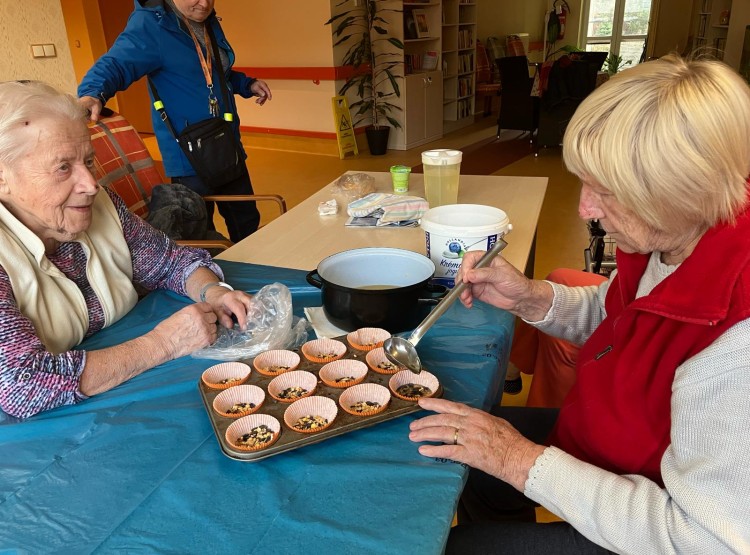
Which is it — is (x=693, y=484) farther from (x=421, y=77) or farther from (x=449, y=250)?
(x=421, y=77)

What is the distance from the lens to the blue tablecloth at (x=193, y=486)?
0.74 meters

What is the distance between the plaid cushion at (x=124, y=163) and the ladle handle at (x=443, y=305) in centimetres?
157

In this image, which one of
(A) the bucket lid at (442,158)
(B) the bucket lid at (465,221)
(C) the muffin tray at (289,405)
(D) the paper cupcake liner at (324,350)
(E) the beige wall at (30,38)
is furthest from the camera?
(E) the beige wall at (30,38)

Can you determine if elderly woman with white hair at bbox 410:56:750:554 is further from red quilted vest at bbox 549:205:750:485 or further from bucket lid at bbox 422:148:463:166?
bucket lid at bbox 422:148:463:166

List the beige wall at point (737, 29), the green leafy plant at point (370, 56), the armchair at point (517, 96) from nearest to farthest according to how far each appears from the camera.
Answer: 1. the beige wall at point (737, 29)
2. the green leafy plant at point (370, 56)
3. the armchair at point (517, 96)

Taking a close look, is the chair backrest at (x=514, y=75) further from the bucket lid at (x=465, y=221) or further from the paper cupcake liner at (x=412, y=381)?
the paper cupcake liner at (x=412, y=381)

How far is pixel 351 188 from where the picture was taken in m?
2.17

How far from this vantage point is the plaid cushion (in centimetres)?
220

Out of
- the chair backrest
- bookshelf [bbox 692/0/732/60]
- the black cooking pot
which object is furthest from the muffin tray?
bookshelf [bbox 692/0/732/60]

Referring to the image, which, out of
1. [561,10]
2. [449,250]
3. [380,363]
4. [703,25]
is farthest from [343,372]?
[561,10]

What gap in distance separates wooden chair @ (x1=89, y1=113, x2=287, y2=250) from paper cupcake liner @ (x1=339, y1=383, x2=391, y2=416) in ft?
4.31

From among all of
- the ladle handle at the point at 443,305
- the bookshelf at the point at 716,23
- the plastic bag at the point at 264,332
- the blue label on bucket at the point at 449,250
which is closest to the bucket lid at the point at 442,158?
the blue label on bucket at the point at 449,250

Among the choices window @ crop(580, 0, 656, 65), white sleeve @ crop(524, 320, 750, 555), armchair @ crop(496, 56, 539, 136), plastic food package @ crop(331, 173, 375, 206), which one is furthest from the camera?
window @ crop(580, 0, 656, 65)

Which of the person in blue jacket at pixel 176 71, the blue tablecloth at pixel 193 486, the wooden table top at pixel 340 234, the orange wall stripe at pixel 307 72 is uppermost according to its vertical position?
the person in blue jacket at pixel 176 71
